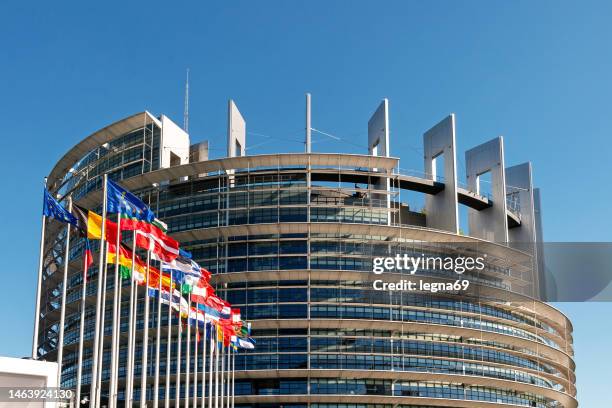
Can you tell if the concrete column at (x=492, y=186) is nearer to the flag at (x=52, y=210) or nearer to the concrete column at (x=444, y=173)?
the concrete column at (x=444, y=173)

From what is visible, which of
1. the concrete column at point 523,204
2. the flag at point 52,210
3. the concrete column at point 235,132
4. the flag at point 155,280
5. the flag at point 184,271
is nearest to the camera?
the flag at point 52,210

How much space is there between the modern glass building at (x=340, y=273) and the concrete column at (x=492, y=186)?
0.27m

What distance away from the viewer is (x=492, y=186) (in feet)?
376

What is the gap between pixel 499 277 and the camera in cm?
10975

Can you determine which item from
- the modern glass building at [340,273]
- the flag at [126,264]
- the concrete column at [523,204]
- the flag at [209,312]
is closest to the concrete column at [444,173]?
the modern glass building at [340,273]

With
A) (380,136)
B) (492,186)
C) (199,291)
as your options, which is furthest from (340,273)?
(199,291)

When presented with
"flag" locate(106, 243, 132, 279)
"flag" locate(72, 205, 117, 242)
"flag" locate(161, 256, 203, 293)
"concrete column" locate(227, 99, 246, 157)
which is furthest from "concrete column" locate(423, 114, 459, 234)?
"flag" locate(72, 205, 117, 242)

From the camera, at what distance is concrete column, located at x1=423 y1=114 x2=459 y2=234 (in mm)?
108250

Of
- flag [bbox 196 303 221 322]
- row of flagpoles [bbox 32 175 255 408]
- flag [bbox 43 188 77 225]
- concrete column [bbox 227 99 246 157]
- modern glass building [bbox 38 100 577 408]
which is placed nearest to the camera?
row of flagpoles [bbox 32 175 255 408]

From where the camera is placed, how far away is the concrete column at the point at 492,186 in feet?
370

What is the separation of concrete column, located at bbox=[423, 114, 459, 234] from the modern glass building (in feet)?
0.87

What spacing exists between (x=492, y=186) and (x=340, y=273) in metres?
28.4

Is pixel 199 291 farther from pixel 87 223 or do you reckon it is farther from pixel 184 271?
pixel 87 223

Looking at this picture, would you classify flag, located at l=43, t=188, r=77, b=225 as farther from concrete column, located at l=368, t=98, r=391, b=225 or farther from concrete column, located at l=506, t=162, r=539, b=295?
concrete column, located at l=506, t=162, r=539, b=295
